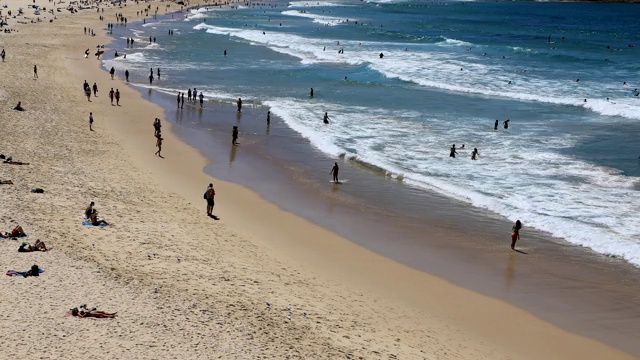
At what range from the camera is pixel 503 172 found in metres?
28.5

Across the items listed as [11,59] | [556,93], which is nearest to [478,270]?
[556,93]

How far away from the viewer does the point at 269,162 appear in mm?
28938

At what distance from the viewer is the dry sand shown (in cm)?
1321

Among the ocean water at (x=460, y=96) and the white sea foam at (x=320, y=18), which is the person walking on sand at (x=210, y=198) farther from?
the white sea foam at (x=320, y=18)

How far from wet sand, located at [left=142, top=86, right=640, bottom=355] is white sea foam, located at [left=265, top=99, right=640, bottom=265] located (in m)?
0.91

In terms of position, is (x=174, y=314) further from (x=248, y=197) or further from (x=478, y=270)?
(x=248, y=197)

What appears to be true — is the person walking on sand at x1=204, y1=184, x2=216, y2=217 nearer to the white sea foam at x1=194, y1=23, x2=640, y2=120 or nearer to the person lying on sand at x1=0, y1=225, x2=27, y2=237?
the person lying on sand at x1=0, y1=225, x2=27, y2=237

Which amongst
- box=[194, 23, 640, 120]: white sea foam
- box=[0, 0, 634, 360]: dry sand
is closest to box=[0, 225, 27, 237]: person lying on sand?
box=[0, 0, 634, 360]: dry sand

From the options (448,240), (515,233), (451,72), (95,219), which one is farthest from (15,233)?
(451,72)

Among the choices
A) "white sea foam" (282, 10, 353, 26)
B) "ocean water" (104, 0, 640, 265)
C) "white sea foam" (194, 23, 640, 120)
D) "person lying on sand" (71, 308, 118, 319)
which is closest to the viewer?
"person lying on sand" (71, 308, 118, 319)

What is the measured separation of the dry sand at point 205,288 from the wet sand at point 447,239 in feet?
2.29

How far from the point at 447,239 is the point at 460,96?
27.0m

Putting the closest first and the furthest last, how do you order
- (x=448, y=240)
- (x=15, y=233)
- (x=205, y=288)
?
1. (x=205, y=288)
2. (x=15, y=233)
3. (x=448, y=240)

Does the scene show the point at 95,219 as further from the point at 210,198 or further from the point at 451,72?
the point at 451,72
